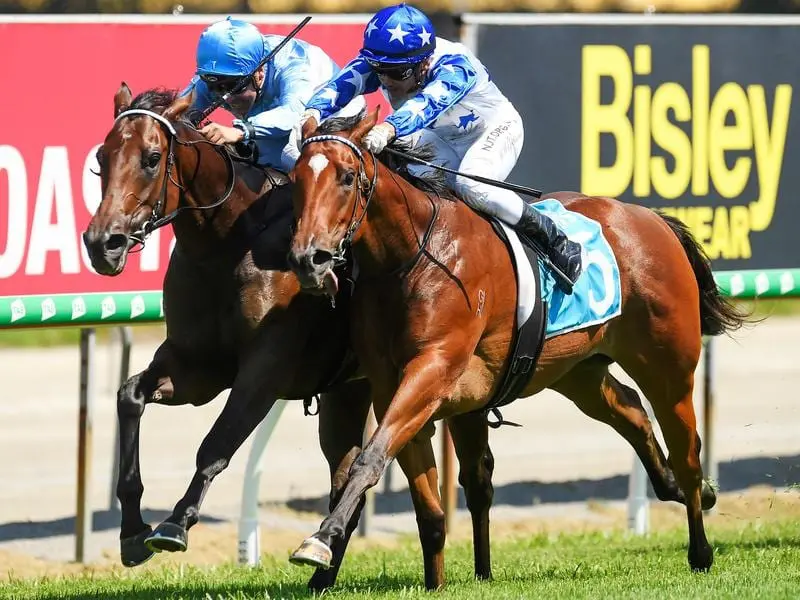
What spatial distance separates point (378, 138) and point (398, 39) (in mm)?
438

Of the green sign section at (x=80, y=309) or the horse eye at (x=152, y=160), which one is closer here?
the horse eye at (x=152, y=160)

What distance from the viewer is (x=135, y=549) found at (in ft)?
17.9

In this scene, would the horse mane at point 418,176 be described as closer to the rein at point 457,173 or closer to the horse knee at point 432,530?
the rein at point 457,173

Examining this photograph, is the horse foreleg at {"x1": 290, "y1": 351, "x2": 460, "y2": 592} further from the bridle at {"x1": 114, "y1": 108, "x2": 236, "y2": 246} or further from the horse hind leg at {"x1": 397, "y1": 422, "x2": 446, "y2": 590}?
the bridle at {"x1": 114, "y1": 108, "x2": 236, "y2": 246}

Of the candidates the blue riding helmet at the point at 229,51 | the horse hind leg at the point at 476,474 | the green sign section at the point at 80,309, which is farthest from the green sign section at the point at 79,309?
the blue riding helmet at the point at 229,51

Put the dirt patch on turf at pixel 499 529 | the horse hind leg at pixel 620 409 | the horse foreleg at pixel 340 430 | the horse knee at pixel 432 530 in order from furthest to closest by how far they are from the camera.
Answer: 1. the dirt patch on turf at pixel 499 529
2. the horse hind leg at pixel 620 409
3. the horse foreleg at pixel 340 430
4. the horse knee at pixel 432 530

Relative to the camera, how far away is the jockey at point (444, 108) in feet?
18.2

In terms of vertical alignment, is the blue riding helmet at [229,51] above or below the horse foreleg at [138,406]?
above

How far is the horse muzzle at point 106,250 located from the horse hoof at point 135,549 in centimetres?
97

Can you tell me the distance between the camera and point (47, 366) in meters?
14.2

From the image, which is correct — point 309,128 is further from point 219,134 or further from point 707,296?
point 707,296

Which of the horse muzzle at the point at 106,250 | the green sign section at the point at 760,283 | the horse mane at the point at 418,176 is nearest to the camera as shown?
the horse muzzle at the point at 106,250

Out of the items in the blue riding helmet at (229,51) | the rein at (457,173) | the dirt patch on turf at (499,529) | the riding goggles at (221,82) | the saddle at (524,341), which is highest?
the blue riding helmet at (229,51)

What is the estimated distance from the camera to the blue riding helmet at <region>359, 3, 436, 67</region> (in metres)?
5.55
